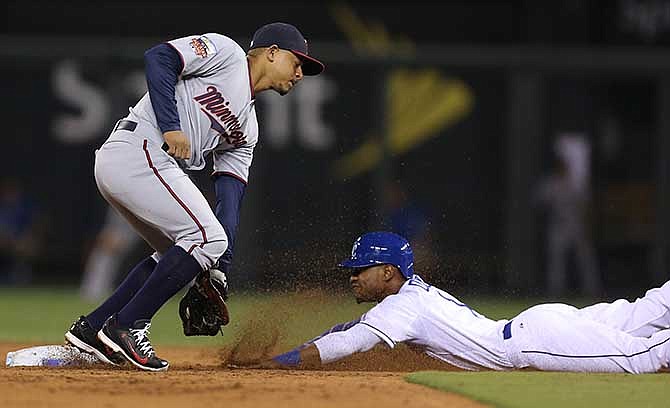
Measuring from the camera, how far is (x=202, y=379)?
5426 millimetres

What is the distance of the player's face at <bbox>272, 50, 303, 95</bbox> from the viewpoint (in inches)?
234

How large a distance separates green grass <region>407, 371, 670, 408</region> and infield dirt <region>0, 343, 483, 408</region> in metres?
0.11

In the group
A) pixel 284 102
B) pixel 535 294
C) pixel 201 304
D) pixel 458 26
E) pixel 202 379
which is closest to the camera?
pixel 202 379

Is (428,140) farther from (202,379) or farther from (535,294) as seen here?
(202,379)

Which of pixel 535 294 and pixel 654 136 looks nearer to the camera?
pixel 535 294

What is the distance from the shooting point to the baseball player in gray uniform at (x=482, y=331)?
5.80 m

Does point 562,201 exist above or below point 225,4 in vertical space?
below

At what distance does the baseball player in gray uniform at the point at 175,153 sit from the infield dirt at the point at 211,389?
227 millimetres

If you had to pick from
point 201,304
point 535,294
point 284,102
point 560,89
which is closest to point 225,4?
point 284,102

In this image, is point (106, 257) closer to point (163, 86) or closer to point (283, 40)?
point (283, 40)

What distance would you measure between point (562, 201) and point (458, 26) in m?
2.58

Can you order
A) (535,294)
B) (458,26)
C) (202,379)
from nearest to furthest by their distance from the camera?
(202,379)
(535,294)
(458,26)

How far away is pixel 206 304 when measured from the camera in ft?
19.3

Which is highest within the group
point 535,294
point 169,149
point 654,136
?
point 169,149
